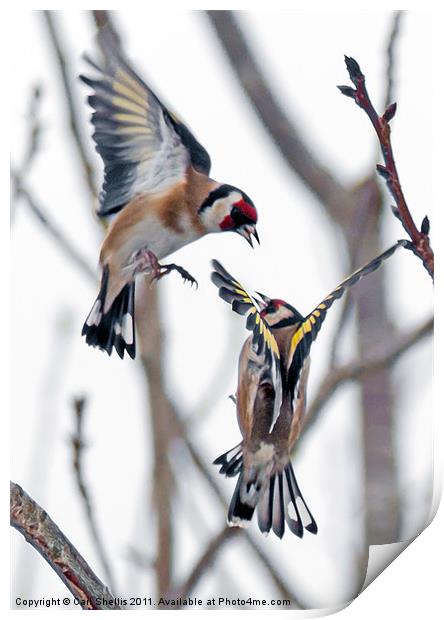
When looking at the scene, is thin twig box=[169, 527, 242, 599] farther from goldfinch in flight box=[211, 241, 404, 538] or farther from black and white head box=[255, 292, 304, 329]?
black and white head box=[255, 292, 304, 329]

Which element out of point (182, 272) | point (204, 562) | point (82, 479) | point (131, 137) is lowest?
point (204, 562)

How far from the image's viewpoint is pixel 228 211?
81 cm

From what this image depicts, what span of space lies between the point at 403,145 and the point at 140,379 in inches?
11.5

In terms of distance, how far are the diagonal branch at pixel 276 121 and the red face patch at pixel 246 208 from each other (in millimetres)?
49

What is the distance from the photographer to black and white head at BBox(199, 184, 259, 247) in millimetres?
811

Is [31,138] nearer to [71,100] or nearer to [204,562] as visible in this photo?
[71,100]

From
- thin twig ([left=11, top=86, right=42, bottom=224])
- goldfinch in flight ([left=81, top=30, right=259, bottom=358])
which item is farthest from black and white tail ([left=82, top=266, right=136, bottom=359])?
thin twig ([left=11, top=86, right=42, bottom=224])

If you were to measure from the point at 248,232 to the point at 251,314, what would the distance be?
68mm

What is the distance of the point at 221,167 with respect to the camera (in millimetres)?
810

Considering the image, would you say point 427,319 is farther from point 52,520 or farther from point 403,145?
point 52,520

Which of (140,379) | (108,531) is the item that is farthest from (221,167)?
(108,531)

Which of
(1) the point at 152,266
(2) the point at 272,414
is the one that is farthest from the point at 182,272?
(2) the point at 272,414

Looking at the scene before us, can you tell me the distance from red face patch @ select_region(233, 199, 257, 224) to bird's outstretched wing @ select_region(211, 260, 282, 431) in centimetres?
5

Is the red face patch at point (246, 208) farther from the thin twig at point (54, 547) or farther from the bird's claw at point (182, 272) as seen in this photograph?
the thin twig at point (54, 547)
